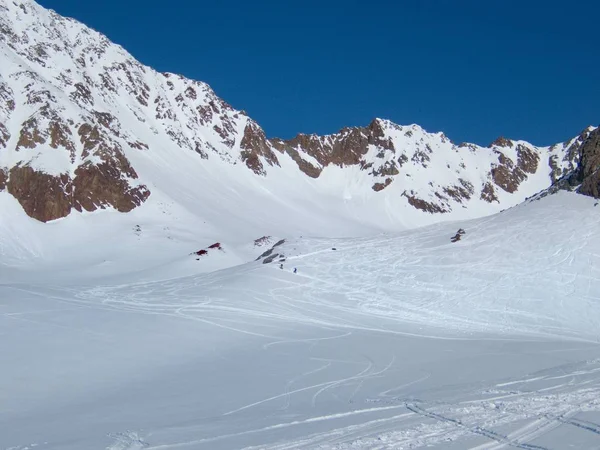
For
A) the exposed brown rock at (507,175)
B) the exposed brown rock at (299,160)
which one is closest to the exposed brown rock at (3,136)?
the exposed brown rock at (299,160)

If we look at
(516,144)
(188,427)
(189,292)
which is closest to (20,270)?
(189,292)

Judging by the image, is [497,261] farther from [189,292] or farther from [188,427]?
[188,427]

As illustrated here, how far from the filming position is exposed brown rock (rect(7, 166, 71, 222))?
2844 inches

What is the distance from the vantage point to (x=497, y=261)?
31688mm

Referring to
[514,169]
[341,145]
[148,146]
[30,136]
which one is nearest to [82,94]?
[148,146]

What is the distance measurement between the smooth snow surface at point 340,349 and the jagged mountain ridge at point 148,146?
50.2 m

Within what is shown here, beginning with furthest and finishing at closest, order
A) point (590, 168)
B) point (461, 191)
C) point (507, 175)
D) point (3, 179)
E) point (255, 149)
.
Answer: point (507, 175) < point (461, 191) < point (255, 149) < point (3, 179) < point (590, 168)

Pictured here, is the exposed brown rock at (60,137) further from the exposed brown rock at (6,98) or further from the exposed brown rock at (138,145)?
the exposed brown rock at (138,145)

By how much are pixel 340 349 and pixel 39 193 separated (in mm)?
64353

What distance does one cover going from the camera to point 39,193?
240ft

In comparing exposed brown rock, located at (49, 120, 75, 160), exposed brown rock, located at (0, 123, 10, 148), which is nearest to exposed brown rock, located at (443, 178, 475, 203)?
exposed brown rock, located at (49, 120, 75, 160)

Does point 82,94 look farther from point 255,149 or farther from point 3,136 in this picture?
point 255,149

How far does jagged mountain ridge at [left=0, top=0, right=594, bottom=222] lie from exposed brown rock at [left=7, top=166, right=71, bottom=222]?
14cm

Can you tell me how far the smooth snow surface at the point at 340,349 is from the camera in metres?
9.84
